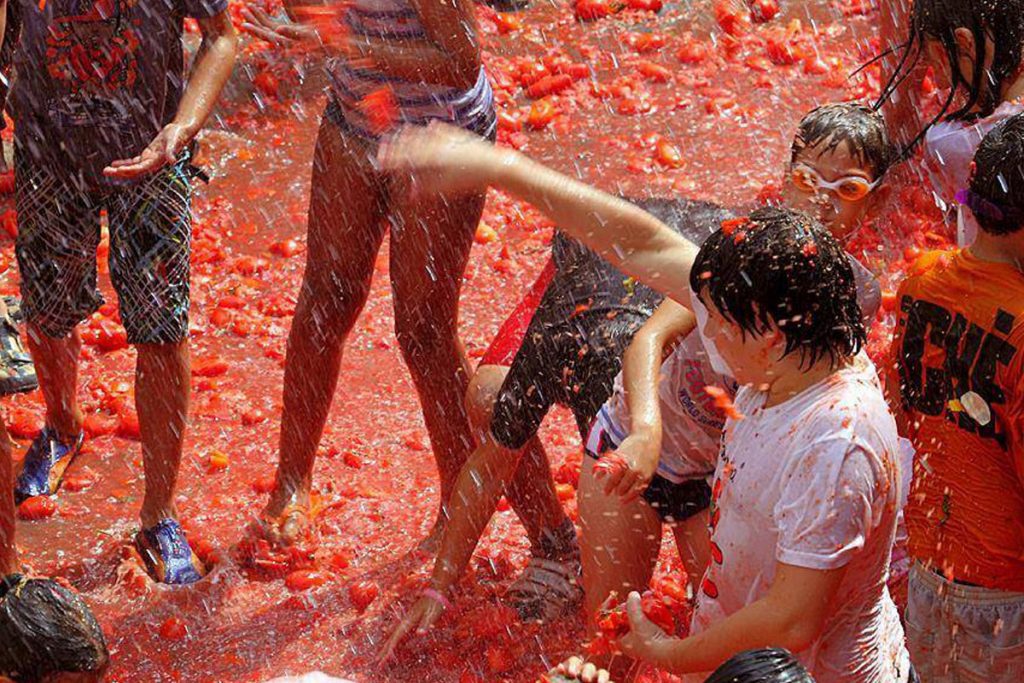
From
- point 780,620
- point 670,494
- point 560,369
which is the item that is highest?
point 780,620

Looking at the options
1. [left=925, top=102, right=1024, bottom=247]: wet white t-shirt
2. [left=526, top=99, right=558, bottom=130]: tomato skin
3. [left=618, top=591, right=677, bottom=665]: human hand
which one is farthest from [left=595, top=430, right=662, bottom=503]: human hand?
[left=526, top=99, right=558, bottom=130]: tomato skin

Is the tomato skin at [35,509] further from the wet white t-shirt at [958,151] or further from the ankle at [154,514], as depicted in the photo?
the wet white t-shirt at [958,151]

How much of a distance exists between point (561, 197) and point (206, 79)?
6.80ft

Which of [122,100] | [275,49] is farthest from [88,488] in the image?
[275,49]

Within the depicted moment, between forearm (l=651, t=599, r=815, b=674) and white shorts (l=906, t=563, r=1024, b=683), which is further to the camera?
white shorts (l=906, t=563, r=1024, b=683)

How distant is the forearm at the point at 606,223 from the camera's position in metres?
3.25

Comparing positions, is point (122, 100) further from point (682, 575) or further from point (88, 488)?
point (682, 575)

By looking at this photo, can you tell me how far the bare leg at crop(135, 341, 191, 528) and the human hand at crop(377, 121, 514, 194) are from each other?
1.94m

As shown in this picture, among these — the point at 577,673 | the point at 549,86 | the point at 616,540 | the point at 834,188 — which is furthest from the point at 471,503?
the point at 549,86

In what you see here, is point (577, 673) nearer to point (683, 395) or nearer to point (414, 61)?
point (683, 395)

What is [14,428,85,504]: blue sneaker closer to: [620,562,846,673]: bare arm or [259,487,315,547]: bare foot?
[259,487,315,547]: bare foot

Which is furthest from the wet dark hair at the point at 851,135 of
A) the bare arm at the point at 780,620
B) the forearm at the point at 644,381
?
the bare arm at the point at 780,620

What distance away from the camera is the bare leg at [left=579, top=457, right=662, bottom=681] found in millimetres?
3822

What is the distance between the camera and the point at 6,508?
14.5 feet
